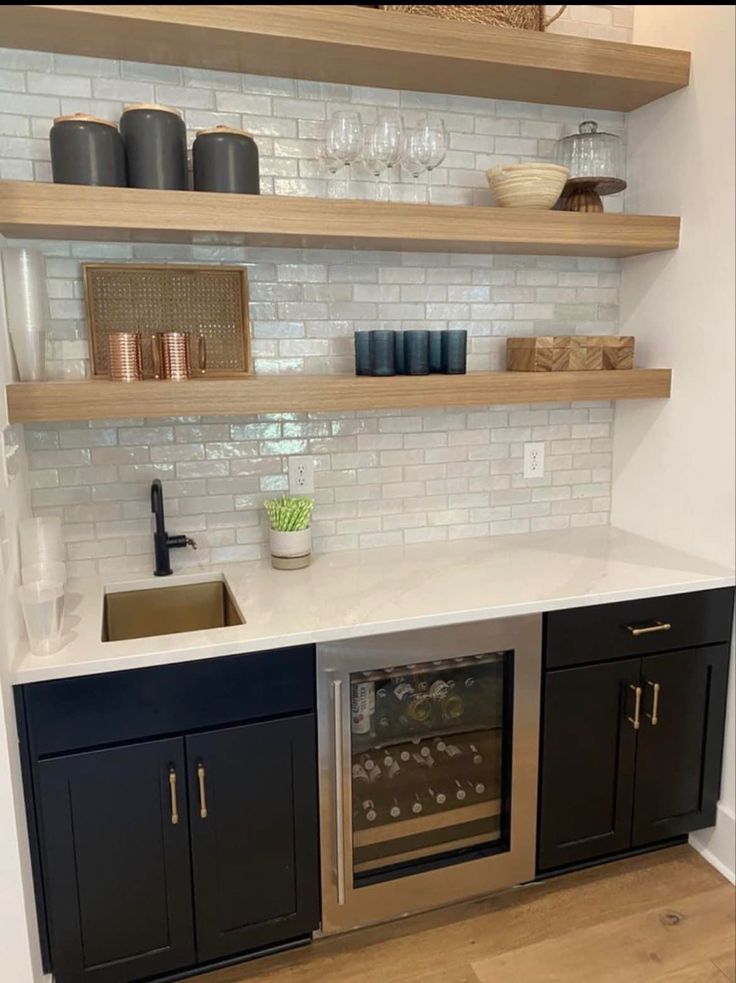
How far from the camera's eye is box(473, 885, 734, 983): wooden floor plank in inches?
77.8

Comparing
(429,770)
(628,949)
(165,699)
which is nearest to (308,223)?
(165,699)

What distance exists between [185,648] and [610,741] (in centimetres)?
123

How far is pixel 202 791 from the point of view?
5.97ft

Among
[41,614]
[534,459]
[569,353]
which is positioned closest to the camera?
[41,614]

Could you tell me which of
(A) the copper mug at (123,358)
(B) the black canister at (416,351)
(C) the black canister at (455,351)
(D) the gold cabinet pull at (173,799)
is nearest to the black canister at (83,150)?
(A) the copper mug at (123,358)

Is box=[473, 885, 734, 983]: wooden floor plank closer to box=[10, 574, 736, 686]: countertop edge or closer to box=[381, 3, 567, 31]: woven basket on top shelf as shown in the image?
box=[10, 574, 736, 686]: countertop edge

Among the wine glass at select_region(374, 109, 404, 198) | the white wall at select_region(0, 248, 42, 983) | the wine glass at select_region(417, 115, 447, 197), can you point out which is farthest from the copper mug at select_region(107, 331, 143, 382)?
the wine glass at select_region(417, 115, 447, 197)

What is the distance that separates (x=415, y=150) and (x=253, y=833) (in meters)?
1.83

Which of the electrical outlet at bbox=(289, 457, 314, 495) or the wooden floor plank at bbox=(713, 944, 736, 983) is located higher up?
the electrical outlet at bbox=(289, 457, 314, 495)

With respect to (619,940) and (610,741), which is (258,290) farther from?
(619,940)

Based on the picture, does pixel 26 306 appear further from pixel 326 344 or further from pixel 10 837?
pixel 10 837

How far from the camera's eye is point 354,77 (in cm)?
219

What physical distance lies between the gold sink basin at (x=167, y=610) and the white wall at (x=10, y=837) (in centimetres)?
46

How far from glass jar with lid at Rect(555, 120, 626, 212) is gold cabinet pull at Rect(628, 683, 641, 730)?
143 cm
